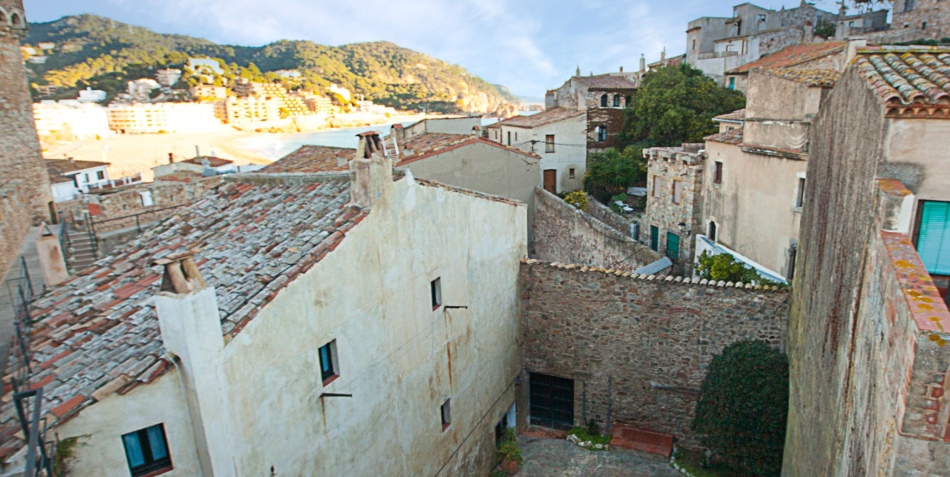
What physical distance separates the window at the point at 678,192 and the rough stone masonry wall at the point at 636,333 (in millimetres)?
10048

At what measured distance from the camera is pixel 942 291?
21.0ft

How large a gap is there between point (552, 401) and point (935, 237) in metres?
10.3

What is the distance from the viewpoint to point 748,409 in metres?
11.5

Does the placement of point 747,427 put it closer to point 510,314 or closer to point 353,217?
point 510,314

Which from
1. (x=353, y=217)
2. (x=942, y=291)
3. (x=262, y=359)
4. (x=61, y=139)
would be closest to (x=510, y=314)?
(x=353, y=217)

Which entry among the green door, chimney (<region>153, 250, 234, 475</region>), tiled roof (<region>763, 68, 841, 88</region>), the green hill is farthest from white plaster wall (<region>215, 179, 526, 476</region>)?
the green hill

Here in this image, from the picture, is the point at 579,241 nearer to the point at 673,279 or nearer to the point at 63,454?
the point at 673,279

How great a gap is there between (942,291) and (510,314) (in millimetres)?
8899

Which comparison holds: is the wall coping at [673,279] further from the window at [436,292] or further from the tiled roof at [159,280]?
the tiled roof at [159,280]

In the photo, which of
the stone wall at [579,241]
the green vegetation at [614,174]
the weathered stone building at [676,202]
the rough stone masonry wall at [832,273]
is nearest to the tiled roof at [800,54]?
the weathered stone building at [676,202]

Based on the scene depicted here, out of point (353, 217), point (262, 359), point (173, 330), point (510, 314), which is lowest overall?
point (510, 314)

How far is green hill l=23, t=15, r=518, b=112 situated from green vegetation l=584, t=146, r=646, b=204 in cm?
8388

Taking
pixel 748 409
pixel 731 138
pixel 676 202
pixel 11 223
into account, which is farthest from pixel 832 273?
pixel 11 223

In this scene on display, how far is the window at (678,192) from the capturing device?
2166 centimetres
